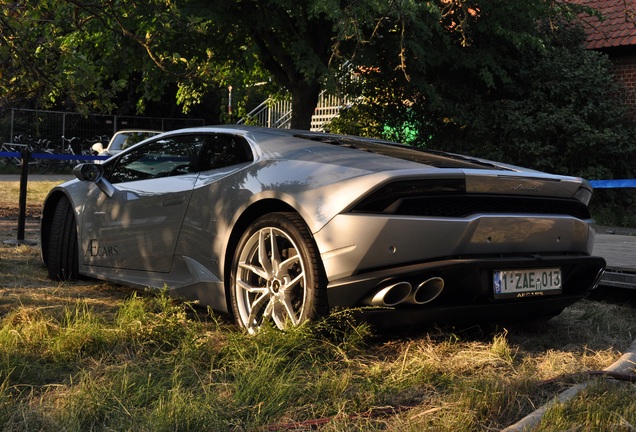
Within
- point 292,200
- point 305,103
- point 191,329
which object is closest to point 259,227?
point 292,200

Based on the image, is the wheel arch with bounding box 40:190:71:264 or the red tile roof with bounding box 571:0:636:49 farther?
the red tile roof with bounding box 571:0:636:49

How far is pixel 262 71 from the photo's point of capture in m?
19.1

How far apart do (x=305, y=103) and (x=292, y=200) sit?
478 inches

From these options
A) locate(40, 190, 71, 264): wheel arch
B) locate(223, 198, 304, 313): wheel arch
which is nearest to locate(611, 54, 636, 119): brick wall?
locate(40, 190, 71, 264): wheel arch

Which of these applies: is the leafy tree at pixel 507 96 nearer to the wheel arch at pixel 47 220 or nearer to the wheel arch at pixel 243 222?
the wheel arch at pixel 47 220

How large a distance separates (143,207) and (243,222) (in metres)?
1.11

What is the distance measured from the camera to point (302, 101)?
16.2m

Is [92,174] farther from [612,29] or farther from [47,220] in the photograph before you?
[612,29]

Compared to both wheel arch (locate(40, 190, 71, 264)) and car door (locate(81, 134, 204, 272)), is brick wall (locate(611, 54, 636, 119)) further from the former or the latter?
car door (locate(81, 134, 204, 272))

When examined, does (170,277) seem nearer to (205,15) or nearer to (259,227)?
(259,227)

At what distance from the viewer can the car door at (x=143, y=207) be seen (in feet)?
17.4

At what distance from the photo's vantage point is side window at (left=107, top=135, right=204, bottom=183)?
18.1 ft

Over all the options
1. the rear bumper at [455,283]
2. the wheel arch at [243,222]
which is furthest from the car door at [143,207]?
the rear bumper at [455,283]

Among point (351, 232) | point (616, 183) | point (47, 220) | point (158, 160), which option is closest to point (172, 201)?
point (158, 160)
